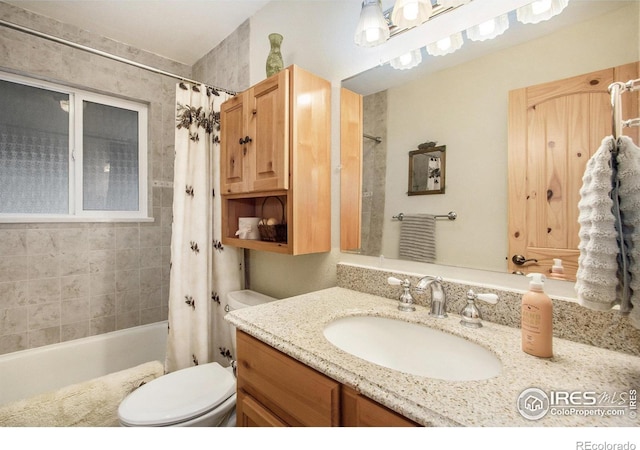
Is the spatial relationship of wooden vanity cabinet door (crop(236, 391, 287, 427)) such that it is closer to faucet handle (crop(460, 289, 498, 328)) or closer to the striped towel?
faucet handle (crop(460, 289, 498, 328))

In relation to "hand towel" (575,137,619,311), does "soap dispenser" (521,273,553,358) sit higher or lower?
lower

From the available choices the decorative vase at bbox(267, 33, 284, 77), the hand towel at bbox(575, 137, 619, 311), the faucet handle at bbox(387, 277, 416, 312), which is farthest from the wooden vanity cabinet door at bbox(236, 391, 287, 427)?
the decorative vase at bbox(267, 33, 284, 77)

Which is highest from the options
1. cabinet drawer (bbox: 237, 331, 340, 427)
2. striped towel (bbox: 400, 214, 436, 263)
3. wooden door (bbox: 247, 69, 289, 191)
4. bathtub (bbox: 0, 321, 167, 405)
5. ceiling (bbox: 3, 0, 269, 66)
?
ceiling (bbox: 3, 0, 269, 66)


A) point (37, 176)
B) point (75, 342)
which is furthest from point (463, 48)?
point (75, 342)

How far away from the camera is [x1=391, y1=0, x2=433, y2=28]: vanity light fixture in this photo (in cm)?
97

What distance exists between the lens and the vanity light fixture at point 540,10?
782 mm

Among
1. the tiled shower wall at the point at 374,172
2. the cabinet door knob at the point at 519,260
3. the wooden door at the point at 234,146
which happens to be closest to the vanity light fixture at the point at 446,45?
the tiled shower wall at the point at 374,172

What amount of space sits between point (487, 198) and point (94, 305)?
253cm

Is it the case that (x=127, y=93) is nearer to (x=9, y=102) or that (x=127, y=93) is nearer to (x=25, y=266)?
(x=9, y=102)

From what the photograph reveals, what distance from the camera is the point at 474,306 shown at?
854 millimetres

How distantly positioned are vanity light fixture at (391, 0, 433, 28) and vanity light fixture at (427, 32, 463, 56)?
0.29 feet

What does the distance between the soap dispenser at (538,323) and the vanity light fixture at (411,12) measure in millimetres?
907

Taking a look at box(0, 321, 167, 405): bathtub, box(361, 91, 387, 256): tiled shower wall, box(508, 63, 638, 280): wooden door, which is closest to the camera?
box(508, 63, 638, 280): wooden door

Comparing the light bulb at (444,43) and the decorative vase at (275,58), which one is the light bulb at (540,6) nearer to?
the light bulb at (444,43)
